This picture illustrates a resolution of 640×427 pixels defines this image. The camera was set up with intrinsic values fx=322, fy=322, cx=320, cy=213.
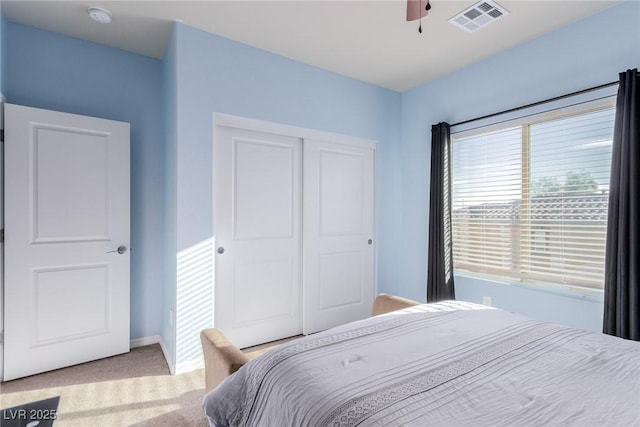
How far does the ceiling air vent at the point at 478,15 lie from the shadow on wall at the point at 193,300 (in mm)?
2551

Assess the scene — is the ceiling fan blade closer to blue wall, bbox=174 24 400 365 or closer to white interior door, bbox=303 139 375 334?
blue wall, bbox=174 24 400 365

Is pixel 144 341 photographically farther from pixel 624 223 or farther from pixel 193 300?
pixel 624 223

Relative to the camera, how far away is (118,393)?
2168 mm

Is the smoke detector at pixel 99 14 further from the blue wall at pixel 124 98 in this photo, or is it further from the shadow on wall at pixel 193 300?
the shadow on wall at pixel 193 300

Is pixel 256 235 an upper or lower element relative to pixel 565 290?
upper

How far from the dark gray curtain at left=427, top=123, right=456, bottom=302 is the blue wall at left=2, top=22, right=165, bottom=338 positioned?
8.76 ft

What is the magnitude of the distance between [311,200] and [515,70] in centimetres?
215

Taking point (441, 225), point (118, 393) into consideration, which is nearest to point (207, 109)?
point (118, 393)

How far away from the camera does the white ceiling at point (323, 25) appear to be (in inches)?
89.1

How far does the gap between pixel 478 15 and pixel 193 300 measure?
303 centimetres

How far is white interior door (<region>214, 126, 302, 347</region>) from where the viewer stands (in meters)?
2.78

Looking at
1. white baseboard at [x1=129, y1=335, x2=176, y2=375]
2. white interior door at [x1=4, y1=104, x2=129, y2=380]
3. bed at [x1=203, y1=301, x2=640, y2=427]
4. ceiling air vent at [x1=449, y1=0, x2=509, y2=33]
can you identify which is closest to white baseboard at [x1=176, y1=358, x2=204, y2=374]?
white baseboard at [x1=129, y1=335, x2=176, y2=375]

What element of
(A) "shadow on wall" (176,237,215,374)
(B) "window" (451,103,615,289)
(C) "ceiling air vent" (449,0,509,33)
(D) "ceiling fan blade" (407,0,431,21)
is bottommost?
(A) "shadow on wall" (176,237,215,374)

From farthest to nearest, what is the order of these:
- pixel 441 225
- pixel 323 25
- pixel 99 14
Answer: pixel 441 225 → pixel 323 25 → pixel 99 14
